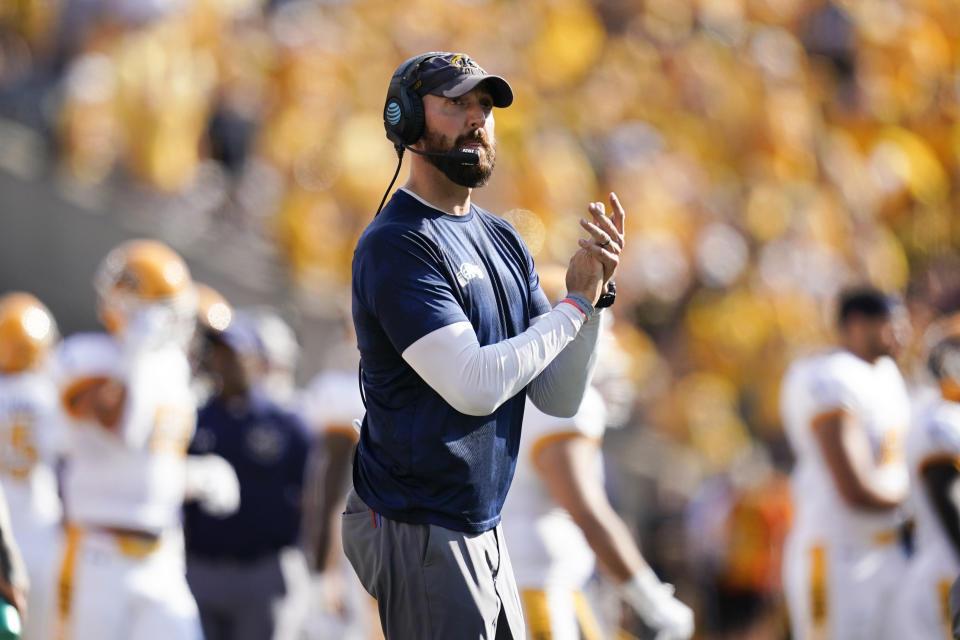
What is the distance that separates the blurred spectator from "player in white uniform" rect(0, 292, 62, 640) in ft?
2.10

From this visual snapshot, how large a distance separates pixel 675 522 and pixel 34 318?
5.92m

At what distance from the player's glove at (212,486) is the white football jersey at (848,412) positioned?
2.36 metres

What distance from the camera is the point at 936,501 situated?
554 centimetres

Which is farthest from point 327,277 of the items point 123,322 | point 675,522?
point 123,322

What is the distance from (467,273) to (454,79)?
16.9 inches

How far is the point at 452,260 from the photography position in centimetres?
328

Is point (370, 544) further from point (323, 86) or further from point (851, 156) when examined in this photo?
point (851, 156)

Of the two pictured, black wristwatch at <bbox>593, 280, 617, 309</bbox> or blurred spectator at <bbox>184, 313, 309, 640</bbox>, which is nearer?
black wristwatch at <bbox>593, 280, 617, 309</bbox>

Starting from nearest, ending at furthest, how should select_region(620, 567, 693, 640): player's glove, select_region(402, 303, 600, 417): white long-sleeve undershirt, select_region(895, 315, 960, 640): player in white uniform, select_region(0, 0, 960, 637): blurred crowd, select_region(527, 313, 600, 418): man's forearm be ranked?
select_region(402, 303, 600, 417): white long-sleeve undershirt
select_region(527, 313, 600, 418): man's forearm
select_region(620, 567, 693, 640): player's glove
select_region(895, 315, 960, 640): player in white uniform
select_region(0, 0, 960, 637): blurred crowd

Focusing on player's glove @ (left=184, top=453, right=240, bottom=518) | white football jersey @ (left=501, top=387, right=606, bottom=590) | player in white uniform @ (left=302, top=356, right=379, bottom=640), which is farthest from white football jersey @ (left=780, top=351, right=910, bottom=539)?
player's glove @ (left=184, top=453, right=240, bottom=518)

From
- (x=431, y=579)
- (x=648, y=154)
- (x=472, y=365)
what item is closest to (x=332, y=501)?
(x=431, y=579)

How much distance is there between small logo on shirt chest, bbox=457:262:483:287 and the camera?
3.28 meters

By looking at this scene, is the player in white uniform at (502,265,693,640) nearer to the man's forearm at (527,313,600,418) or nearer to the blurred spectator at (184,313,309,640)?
the man's forearm at (527,313,600,418)

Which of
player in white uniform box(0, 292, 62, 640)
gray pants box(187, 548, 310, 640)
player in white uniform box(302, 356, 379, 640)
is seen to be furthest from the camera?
player in white uniform box(302, 356, 379, 640)
